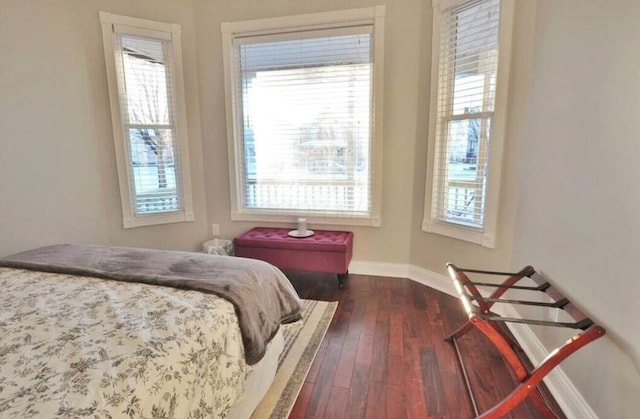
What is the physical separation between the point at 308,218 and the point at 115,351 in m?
2.45

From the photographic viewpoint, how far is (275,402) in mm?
1666

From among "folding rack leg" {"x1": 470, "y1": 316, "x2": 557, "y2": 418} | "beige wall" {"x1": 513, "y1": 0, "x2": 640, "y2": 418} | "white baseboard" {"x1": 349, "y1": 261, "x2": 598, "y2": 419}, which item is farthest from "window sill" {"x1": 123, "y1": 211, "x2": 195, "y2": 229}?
"beige wall" {"x1": 513, "y1": 0, "x2": 640, "y2": 418}

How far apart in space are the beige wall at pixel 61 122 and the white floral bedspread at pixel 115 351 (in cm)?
121

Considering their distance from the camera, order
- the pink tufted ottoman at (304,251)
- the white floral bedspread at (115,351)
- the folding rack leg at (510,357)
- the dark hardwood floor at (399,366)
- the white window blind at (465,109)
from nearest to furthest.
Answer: the white floral bedspread at (115,351) < the folding rack leg at (510,357) < the dark hardwood floor at (399,366) < the white window blind at (465,109) < the pink tufted ottoman at (304,251)

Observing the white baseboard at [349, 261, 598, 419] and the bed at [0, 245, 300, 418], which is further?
the white baseboard at [349, 261, 598, 419]

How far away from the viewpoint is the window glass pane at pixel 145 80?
10.1ft

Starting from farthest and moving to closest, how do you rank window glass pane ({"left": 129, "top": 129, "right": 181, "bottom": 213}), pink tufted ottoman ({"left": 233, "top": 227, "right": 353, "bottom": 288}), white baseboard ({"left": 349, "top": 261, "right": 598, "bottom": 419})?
window glass pane ({"left": 129, "top": 129, "right": 181, "bottom": 213}), pink tufted ottoman ({"left": 233, "top": 227, "right": 353, "bottom": 288}), white baseboard ({"left": 349, "top": 261, "right": 598, "bottom": 419})

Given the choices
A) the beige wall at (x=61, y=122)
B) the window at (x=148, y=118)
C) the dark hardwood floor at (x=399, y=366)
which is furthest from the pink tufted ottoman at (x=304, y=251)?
the beige wall at (x=61, y=122)

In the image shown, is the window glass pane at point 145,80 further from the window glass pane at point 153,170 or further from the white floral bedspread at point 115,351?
the white floral bedspread at point 115,351

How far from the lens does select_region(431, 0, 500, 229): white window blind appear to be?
246cm

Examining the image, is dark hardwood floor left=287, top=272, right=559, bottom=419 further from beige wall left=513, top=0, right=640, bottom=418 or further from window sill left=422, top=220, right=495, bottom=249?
window sill left=422, top=220, right=495, bottom=249

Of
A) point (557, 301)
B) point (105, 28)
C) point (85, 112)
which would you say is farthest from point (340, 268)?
point (105, 28)

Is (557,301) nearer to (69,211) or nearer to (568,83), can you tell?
(568,83)

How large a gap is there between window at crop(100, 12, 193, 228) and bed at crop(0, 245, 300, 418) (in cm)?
143
